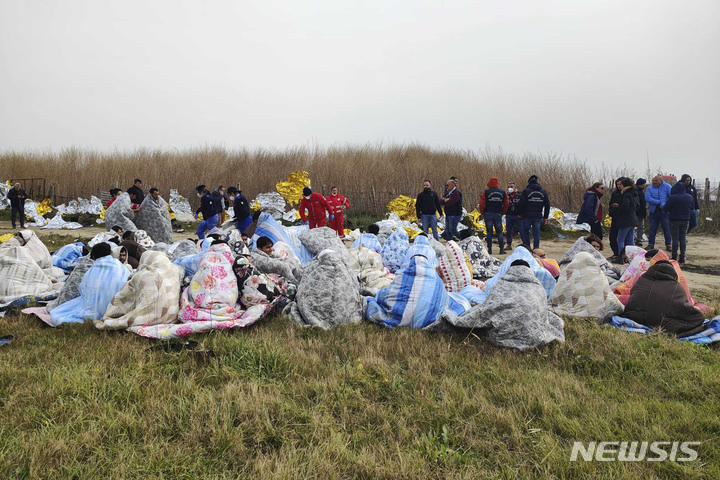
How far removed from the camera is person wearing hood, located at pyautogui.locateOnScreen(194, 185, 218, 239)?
33.4ft

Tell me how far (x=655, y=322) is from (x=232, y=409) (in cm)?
409

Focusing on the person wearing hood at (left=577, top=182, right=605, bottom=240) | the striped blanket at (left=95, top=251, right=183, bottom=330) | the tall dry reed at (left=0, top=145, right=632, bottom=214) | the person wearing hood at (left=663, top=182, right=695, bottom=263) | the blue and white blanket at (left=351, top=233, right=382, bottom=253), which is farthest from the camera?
the tall dry reed at (left=0, top=145, right=632, bottom=214)

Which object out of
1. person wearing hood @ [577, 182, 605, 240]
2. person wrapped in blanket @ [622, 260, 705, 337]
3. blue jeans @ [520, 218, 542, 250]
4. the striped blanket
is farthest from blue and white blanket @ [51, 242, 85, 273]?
person wearing hood @ [577, 182, 605, 240]

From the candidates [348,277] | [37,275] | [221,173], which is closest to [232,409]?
[348,277]

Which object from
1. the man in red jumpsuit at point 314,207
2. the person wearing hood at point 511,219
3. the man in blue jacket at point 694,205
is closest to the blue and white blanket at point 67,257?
the man in red jumpsuit at point 314,207

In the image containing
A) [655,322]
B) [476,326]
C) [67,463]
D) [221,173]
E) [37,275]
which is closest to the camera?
[67,463]

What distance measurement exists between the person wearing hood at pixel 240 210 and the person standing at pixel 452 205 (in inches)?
182

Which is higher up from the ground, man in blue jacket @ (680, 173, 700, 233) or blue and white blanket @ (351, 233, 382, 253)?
man in blue jacket @ (680, 173, 700, 233)

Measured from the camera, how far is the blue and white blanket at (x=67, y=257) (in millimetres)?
7156

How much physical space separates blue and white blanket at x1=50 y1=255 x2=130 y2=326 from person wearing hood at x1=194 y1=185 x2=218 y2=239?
5.74 m

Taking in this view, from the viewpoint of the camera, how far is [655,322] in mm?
4230

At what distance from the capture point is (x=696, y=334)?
3.99 m

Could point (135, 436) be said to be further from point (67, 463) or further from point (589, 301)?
point (589, 301)

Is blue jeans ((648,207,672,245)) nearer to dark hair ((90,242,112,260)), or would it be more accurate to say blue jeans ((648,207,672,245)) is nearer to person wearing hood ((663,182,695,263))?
person wearing hood ((663,182,695,263))
